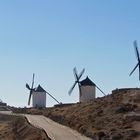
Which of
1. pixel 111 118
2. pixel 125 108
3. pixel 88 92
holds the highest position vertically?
pixel 88 92

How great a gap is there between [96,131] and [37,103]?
60.0m

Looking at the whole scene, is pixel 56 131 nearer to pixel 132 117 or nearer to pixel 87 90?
pixel 132 117

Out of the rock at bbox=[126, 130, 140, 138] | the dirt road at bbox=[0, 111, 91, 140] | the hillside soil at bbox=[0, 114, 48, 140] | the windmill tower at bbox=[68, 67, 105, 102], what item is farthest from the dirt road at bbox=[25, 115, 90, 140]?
the windmill tower at bbox=[68, 67, 105, 102]

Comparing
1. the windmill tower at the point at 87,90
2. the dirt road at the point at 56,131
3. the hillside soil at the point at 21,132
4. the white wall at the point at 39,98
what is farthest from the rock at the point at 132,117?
the white wall at the point at 39,98

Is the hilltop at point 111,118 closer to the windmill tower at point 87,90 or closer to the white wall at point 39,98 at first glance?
the windmill tower at point 87,90

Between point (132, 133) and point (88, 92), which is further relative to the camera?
point (88, 92)

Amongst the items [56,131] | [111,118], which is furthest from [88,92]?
[111,118]

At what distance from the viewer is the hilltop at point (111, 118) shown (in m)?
48.8

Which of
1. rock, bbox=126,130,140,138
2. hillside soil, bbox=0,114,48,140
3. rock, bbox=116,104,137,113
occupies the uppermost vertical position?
rock, bbox=116,104,137,113

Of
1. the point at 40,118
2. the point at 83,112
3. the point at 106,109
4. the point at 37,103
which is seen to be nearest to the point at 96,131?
the point at 106,109

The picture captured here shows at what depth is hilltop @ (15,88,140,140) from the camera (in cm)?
4877

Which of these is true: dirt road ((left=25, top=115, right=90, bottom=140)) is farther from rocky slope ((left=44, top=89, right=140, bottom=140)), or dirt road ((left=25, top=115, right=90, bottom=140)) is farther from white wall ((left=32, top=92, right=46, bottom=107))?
white wall ((left=32, top=92, right=46, bottom=107))

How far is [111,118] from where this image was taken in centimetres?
5712

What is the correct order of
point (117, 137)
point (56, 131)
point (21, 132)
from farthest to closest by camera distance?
point (21, 132) → point (56, 131) → point (117, 137)
